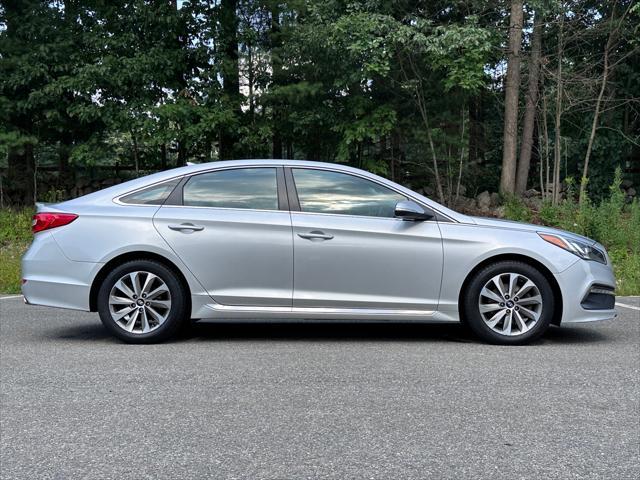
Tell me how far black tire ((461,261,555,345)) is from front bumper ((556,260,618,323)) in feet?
0.42

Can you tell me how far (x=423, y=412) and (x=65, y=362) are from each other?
3042 millimetres

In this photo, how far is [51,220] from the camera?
660cm

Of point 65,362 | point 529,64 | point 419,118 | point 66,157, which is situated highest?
point 529,64

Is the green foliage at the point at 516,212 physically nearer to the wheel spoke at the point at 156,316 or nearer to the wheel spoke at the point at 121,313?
the wheel spoke at the point at 156,316

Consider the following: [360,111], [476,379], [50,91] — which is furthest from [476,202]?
[476,379]

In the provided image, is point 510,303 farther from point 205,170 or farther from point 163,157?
point 163,157

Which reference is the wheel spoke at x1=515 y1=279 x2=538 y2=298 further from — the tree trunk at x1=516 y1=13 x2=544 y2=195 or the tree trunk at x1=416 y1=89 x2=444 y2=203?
the tree trunk at x1=516 y1=13 x2=544 y2=195

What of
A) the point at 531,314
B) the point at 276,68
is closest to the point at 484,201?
the point at 276,68

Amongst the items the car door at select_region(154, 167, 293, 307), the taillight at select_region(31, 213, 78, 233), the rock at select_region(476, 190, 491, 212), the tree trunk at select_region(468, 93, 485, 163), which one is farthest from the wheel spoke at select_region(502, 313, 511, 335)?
the tree trunk at select_region(468, 93, 485, 163)

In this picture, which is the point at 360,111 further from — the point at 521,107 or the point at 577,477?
the point at 577,477

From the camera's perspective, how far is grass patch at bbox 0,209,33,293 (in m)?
11.8

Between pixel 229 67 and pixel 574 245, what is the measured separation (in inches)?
599

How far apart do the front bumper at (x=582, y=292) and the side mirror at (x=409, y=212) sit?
52.2 inches

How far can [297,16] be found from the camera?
1920 centimetres
